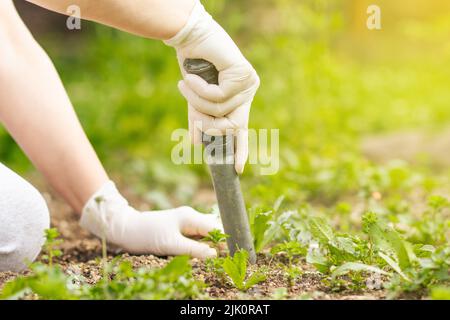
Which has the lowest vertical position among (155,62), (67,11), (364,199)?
(364,199)

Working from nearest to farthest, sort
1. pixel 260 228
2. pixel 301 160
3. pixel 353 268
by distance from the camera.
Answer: pixel 353 268
pixel 260 228
pixel 301 160

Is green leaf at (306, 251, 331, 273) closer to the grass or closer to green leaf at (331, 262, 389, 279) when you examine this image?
the grass

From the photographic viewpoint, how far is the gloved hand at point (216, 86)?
1.55m

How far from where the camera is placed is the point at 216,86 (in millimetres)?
1586

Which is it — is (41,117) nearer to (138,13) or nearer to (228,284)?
(138,13)

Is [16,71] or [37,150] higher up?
[16,71]

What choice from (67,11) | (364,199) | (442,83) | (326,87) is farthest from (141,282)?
(442,83)

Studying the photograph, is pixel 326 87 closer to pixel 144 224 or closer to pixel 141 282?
pixel 144 224

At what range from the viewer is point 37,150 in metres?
2.00

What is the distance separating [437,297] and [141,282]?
0.52m

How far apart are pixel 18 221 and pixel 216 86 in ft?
1.88

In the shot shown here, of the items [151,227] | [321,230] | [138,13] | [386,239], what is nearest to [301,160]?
[151,227]

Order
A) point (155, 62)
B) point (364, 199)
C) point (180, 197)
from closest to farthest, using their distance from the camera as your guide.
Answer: point (364, 199)
point (180, 197)
point (155, 62)

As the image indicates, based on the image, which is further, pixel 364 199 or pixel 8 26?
pixel 364 199
